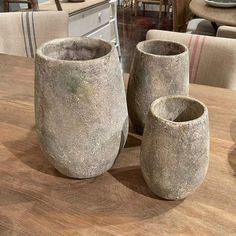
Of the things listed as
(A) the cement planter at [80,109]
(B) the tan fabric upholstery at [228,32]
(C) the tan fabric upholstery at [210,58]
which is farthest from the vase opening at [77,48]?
(B) the tan fabric upholstery at [228,32]

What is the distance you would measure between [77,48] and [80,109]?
0.14m

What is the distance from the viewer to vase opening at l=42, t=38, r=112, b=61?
540 mm

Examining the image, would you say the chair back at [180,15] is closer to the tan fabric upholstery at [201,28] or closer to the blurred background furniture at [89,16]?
the tan fabric upholstery at [201,28]

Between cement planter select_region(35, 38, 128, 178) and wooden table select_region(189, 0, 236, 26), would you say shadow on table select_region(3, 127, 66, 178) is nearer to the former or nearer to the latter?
cement planter select_region(35, 38, 128, 178)

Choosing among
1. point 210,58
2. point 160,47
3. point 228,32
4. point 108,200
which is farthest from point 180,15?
point 108,200

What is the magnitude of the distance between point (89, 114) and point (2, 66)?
684 millimetres

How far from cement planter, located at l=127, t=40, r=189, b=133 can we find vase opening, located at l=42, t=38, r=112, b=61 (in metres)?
0.08

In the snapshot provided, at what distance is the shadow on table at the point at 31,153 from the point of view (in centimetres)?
59

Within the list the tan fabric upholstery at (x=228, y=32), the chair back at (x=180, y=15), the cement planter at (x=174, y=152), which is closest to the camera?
the cement planter at (x=174, y=152)

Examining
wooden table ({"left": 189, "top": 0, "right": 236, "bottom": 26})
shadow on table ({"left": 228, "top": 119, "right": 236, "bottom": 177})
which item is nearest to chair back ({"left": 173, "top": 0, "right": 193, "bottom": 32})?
wooden table ({"left": 189, "top": 0, "right": 236, "bottom": 26})

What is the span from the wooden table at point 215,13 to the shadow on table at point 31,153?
59.1 inches

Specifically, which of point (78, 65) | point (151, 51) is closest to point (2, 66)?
point (151, 51)

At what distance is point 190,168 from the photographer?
457 millimetres

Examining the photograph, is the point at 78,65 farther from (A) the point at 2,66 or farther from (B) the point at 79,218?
(A) the point at 2,66
